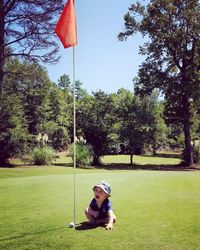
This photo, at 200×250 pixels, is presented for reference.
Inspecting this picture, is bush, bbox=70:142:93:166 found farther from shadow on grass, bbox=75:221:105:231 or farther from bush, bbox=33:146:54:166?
shadow on grass, bbox=75:221:105:231

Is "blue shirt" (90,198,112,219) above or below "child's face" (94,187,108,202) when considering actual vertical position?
below

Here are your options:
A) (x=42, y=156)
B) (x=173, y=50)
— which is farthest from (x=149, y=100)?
(x=42, y=156)

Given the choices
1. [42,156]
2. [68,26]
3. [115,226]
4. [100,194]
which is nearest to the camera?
[115,226]

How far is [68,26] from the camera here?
27.0 feet

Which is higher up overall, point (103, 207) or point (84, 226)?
point (103, 207)

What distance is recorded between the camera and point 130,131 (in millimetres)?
40531

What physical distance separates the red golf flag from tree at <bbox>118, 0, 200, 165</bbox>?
2951 centimetres

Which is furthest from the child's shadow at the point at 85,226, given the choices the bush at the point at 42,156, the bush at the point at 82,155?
the bush at the point at 82,155

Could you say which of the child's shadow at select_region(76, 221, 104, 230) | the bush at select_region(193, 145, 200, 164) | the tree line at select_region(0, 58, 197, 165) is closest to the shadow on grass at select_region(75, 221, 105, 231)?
the child's shadow at select_region(76, 221, 104, 230)

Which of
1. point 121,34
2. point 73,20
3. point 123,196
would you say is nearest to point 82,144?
point 121,34

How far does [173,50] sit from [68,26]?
106 feet

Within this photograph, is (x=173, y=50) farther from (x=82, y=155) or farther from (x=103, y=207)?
(x=103, y=207)

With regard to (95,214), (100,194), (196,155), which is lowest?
(95,214)

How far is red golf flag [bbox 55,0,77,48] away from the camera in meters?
8.17
